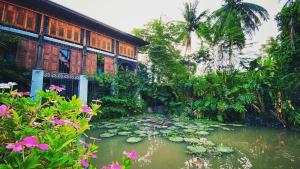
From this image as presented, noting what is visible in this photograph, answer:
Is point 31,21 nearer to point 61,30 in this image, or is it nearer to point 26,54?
point 61,30

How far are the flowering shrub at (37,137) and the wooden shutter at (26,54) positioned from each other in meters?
9.75

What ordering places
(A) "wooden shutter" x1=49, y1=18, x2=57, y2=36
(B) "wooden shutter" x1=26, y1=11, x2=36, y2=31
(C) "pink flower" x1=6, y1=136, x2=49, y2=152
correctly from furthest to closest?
1. (A) "wooden shutter" x1=49, y1=18, x2=57, y2=36
2. (B) "wooden shutter" x1=26, y1=11, x2=36, y2=31
3. (C) "pink flower" x1=6, y1=136, x2=49, y2=152

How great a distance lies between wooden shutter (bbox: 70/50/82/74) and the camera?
12.0 metres

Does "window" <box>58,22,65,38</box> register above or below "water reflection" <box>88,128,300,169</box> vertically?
above

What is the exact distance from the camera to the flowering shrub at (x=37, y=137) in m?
1.03

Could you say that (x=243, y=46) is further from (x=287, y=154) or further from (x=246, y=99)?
(x=287, y=154)

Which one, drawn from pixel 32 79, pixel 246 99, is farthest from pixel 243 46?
pixel 32 79

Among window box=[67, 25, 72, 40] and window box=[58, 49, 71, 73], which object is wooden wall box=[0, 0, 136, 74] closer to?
window box=[67, 25, 72, 40]

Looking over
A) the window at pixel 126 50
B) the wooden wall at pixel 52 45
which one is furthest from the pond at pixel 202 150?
the window at pixel 126 50

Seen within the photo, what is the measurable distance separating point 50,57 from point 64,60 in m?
1.07

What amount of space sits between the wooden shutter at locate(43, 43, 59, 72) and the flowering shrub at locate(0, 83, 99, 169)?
10.3 meters

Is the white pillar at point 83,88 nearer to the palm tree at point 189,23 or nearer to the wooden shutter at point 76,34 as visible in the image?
the wooden shutter at point 76,34

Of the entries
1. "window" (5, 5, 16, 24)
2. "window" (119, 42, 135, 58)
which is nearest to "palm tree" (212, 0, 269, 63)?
"window" (119, 42, 135, 58)

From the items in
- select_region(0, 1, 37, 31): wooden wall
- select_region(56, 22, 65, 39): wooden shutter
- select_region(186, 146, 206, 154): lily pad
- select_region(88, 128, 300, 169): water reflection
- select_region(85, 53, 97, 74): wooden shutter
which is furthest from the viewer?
select_region(85, 53, 97, 74): wooden shutter
